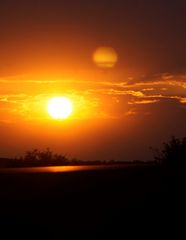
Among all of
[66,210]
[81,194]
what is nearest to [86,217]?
[66,210]

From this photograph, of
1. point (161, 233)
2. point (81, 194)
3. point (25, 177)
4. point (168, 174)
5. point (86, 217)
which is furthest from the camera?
point (168, 174)

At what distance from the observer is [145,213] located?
42.7 feet

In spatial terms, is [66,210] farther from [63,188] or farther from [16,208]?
[63,188]

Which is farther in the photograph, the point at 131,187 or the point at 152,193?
the point at 131,187

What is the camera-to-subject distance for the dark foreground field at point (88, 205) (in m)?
11.4

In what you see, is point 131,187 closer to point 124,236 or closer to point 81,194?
point 81,194

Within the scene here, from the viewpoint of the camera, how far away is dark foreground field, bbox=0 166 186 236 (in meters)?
11.4

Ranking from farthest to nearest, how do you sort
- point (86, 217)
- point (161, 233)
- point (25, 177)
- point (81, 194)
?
1. point (25, 177)
2. point (81, 194)
3. point (86, 217)
4. point (161, 233)

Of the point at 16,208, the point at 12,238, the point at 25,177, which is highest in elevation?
the point at 25,177

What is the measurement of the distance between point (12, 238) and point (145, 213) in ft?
12.3

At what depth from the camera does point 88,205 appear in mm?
13758

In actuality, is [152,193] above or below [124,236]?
above

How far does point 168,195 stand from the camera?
15781mm

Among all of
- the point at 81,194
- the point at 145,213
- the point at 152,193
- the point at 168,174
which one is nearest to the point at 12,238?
the point at 145,213
